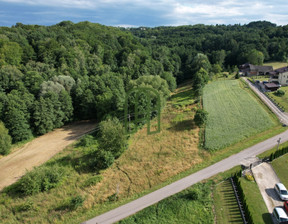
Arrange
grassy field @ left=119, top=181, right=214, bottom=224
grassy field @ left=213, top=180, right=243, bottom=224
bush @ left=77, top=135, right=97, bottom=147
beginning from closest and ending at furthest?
grassy field @ left=213, top=180, right=243, bottom=224
grassy field @ left=119, top=181, right=214, bottom=224
bush @ left=77, top=135, right=97, bottom=147

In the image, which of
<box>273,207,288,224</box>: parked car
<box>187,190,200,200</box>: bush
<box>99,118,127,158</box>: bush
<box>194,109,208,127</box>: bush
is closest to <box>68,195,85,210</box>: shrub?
<box>99,118,127,158</box>: bush

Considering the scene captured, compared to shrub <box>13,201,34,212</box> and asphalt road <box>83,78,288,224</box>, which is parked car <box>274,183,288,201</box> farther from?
shrub <box>13,201,34,212</box>

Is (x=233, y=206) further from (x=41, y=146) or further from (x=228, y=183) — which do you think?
(x=41, y=146)

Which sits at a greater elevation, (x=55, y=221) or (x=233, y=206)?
(x=233, y=206)

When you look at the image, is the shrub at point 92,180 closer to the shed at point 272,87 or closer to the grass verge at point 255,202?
the grass verge at point 255,202

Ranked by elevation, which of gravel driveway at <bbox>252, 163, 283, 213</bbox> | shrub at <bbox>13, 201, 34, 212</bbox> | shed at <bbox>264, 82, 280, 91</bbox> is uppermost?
shed at <bbox>264, 82, 280, 91</bbox>

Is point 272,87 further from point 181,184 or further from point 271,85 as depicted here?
point 181,184

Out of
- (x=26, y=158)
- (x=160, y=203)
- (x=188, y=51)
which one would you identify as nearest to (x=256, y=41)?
(x=188, y=51)
